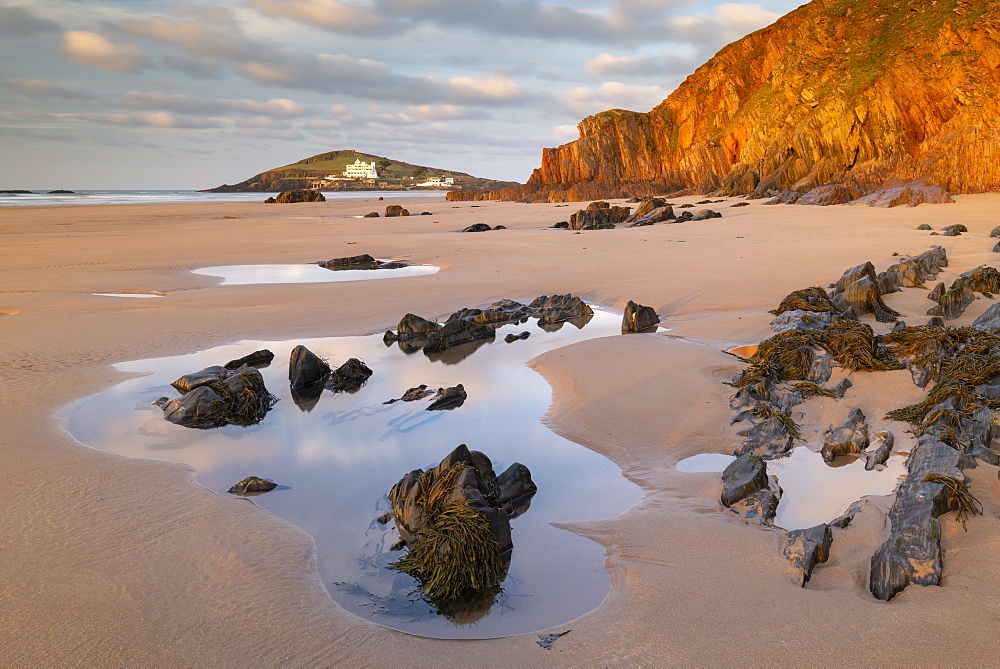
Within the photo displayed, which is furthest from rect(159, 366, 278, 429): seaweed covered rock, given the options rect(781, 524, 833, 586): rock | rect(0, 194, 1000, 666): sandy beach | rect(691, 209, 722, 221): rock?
rect(691, 209, 722, 221): rock

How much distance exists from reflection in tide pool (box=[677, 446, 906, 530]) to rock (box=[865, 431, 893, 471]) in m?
0.03

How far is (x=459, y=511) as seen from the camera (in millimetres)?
3312

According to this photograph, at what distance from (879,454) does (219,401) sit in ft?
17.4

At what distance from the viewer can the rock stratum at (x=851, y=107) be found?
25.1 metres

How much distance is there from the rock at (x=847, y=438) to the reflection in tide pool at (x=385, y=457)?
1546mm

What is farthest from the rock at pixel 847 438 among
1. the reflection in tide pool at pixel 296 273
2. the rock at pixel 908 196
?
the rock at pixel 908 196

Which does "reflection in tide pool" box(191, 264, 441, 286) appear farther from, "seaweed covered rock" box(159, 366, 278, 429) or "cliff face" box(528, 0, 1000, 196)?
"cliff face" box(528, 0, 1000, 196)

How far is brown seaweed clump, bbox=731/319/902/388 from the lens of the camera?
5.50 m

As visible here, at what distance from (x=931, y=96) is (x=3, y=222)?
1781 inches

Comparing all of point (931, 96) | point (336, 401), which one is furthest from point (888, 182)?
point (336, 401)

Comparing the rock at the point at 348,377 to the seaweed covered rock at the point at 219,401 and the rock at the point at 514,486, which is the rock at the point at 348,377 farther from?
the rock at the point at 514,486

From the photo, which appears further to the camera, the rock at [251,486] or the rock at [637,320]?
the rock at [637,320]

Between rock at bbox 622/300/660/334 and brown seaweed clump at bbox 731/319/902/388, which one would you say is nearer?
brown seaweed clump at bbox 731/319/902/388

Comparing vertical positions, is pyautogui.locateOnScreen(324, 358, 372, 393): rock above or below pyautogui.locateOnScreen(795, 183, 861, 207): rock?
below
